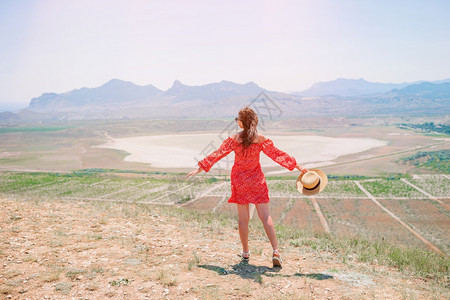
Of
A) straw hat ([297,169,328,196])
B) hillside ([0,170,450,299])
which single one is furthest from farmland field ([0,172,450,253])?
straw hat ([297,169,328,196])

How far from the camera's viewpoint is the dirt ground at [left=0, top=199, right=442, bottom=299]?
3.41 m

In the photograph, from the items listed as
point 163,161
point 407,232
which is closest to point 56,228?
point 407,232

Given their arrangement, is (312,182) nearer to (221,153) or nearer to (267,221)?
(267,221)

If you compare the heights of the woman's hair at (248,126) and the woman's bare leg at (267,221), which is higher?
the woman's hair at (248,126)

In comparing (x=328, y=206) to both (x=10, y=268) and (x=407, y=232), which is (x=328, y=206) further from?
(x=10, y=268)

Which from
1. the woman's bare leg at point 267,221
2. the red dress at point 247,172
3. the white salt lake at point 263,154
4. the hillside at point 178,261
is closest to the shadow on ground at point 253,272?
the hillside at point 178,261

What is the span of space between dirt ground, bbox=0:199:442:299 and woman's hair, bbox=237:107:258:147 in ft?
6.00

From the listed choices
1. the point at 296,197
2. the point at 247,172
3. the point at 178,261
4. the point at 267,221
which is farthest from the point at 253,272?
the point at 296,197

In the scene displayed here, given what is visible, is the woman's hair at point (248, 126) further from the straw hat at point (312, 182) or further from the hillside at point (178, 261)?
the hillside at point (178, 261)

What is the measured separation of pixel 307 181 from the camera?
172 inches

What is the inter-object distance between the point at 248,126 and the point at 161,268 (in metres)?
2.31

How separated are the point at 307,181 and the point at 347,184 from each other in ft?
100

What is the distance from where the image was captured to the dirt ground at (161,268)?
3.41 meters

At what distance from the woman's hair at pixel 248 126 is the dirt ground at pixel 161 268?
1.83 metres
